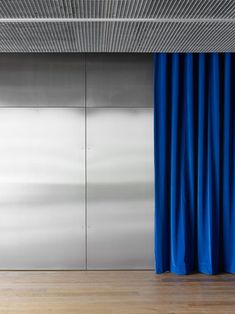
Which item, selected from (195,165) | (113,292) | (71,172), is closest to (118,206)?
(71,172)

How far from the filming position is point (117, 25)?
12.7 feet

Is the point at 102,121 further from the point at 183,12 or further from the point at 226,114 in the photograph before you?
the point at 183,12

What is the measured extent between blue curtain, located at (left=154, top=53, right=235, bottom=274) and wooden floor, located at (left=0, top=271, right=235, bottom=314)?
32 cm

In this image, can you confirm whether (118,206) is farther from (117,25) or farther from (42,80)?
(117,25)

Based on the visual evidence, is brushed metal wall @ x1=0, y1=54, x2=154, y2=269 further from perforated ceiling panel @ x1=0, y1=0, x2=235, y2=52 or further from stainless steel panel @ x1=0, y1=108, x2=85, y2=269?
perforated ceiling panel @ x1=0, y1=0, x2=235, y2=52

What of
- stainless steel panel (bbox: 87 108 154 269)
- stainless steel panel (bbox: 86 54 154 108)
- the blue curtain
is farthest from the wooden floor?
stainless steel panel (bbox: 86 54 154 108)

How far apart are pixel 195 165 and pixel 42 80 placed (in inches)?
84.9

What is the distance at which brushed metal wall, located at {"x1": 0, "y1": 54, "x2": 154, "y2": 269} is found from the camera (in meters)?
5.56

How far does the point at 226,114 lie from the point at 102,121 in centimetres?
151

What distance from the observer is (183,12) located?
351 cm

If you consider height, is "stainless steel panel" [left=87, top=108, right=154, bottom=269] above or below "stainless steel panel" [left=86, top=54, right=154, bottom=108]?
below

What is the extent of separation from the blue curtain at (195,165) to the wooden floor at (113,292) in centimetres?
32

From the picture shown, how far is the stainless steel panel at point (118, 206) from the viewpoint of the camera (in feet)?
18.2

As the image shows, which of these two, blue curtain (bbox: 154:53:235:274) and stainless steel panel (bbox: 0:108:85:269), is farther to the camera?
stainless steel panel (bbox: 0:108:85:269)
